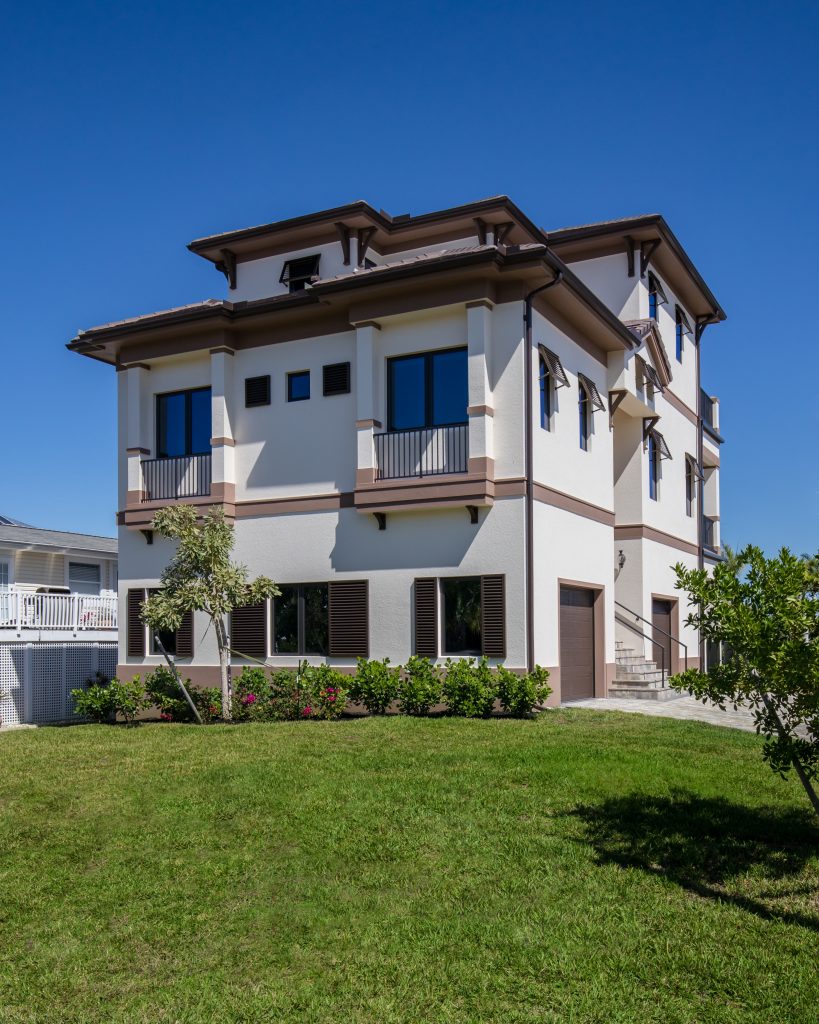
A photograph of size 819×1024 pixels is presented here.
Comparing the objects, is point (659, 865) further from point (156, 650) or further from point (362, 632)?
point (156, 650)

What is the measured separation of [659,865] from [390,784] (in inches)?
138

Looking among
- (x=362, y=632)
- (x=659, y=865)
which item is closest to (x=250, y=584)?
(x=362, y=632)

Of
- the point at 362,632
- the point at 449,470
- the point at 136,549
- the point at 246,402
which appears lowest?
the point at 362,632

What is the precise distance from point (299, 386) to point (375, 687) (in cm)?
677

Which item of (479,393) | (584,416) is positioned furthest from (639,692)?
(479,393)

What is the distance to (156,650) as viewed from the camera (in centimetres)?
2100

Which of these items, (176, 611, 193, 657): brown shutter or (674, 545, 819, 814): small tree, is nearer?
(674, 545, 819, 814): small tree

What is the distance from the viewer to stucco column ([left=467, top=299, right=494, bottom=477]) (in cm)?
1742

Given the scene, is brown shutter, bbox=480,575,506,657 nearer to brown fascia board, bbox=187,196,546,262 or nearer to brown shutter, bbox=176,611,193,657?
brown shutter, bbox=176,611,193,657

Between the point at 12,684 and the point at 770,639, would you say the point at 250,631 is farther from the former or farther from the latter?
the point at 770,639

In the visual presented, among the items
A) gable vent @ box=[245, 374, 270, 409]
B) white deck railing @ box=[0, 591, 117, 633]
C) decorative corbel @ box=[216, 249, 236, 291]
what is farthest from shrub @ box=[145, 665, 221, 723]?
decorative corbel @ box=[216, 249, 236, 291]

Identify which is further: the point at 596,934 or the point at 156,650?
the point at 156,650

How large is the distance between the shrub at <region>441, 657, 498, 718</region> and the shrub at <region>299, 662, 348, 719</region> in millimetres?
1895

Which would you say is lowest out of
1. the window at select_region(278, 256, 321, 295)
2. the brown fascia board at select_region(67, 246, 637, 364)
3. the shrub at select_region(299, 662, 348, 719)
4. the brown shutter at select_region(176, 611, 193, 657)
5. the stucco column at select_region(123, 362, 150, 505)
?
the shrub at select_region(299, 662, 348, 719)
